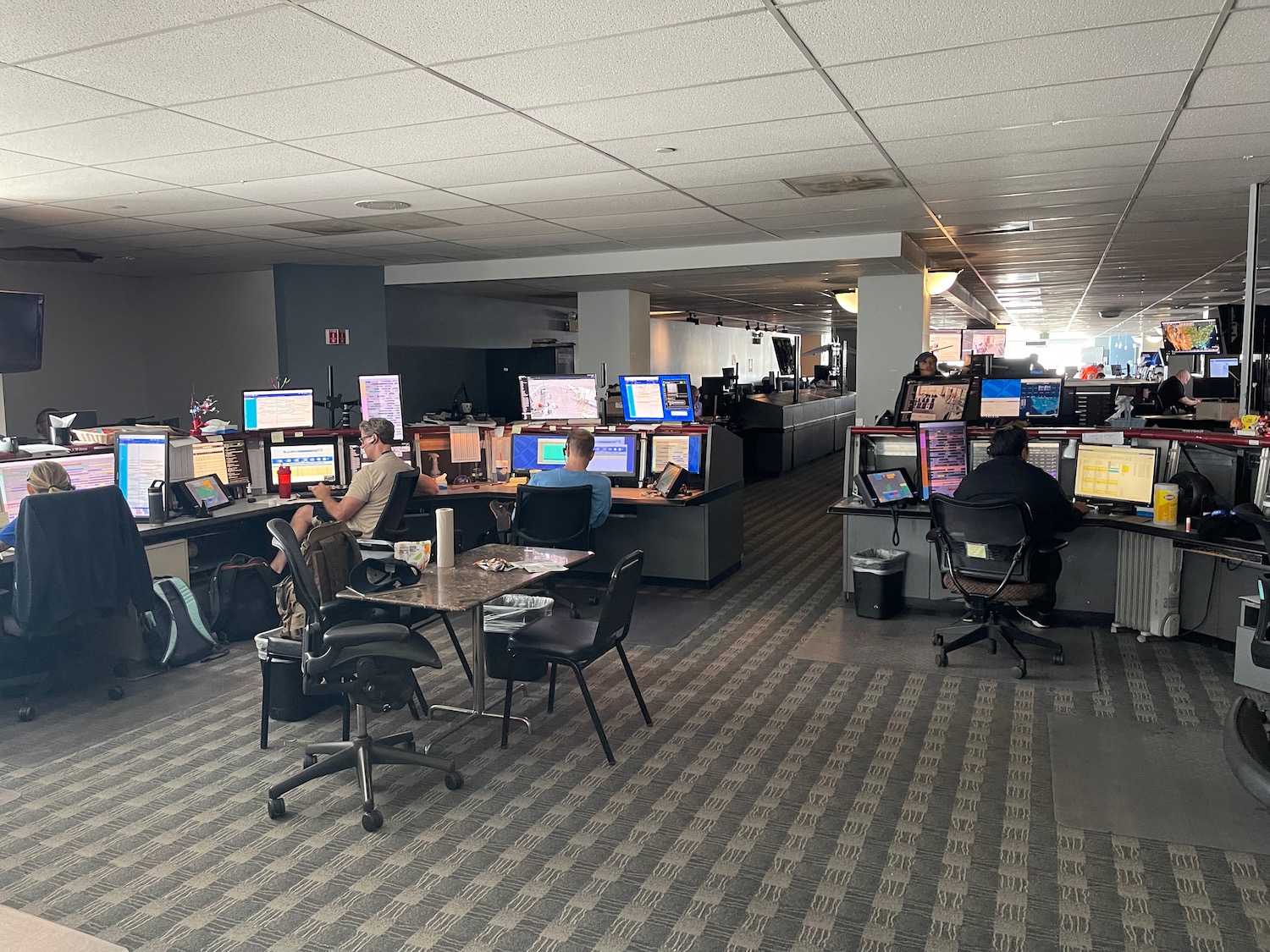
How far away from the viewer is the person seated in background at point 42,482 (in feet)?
14.6

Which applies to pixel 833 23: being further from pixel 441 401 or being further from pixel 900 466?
pixel 441 401

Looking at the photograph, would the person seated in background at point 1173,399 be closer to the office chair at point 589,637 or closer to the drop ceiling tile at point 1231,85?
the drop ceiling tile at point 1231,85

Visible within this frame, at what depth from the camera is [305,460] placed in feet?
21.0

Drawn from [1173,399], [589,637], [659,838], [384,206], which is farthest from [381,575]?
[1173,399]

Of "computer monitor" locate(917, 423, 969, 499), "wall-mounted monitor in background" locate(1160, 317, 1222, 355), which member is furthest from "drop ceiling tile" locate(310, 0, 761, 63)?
"wall-mounted monitor in background" locate(1160, 317, 1222, 355)

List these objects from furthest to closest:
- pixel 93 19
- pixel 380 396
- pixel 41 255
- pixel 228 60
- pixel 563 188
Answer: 1. pixel 380 396
2. pixel 41 255
3. pixel 563 188
4. pixel 228 60
5. pixel 93 19

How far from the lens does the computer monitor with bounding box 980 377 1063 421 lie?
7.02 metres

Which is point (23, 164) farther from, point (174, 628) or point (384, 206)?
point (174, 628)

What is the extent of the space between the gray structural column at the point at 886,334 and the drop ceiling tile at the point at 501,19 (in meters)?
6.23

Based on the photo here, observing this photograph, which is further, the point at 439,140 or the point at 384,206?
the point at 384,206

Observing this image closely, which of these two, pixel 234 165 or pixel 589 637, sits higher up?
pixel 234 165

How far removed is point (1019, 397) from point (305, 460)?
5189 mm

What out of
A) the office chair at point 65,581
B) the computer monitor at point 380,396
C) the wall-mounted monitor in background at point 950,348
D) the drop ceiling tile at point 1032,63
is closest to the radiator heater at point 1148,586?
the drop ceiling tile at point 1032,63

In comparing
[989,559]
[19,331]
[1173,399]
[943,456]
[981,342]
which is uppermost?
[981,342]
